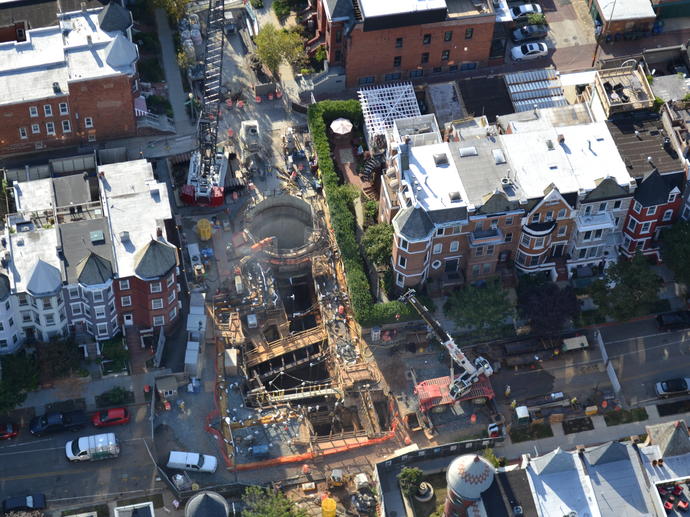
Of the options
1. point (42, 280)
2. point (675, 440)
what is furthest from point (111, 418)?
point (675, 440)

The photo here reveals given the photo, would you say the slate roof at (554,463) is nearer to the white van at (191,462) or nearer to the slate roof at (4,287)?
the white van at (191,462)

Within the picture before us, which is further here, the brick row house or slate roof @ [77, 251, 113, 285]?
the brick row house

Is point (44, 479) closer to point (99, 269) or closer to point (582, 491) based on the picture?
point (99, 269)

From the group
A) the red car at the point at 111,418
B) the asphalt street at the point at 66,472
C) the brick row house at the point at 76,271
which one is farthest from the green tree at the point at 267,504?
the brick row house at the point at 76,271

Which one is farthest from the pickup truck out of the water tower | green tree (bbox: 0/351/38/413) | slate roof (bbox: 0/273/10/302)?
the water tower

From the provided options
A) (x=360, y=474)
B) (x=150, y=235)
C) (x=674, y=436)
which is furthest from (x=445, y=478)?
(x=150, y=235)

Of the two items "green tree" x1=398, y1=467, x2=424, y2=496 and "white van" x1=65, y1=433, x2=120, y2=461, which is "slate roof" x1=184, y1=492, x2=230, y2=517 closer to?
"white van" x1=65, y1=433, x2=120, y2=461

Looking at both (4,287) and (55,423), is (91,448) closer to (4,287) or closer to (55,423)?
(55,423)

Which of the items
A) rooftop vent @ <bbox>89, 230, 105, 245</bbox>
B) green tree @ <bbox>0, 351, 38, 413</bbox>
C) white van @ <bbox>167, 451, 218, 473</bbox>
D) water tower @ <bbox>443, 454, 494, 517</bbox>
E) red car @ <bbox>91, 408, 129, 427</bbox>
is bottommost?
water tower @ <bbox>443, 454, 494, 517</bbox>
